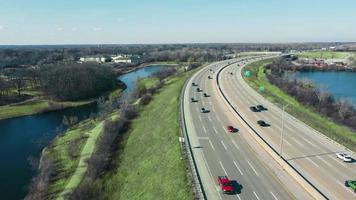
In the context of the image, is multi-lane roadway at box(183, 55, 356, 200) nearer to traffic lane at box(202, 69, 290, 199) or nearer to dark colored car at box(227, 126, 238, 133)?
traffic lane at box(202, 69, 290, 199)

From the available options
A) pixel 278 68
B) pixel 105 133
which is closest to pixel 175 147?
pixel 105 133

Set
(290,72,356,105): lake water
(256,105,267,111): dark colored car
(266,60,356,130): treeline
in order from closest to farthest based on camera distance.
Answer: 1. (256,105,267,111): dark colored car
2. (266,60,356,130): treeline
3. (290,72,356,105): lake water

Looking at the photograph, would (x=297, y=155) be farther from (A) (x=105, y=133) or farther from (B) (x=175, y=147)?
A: (A) (x=105, y=133)

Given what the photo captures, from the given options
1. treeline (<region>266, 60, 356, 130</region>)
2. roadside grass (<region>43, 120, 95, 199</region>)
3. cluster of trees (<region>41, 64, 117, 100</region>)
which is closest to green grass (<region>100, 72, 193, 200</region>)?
roadside grass (<region>43, 120, 95, 199</region>)

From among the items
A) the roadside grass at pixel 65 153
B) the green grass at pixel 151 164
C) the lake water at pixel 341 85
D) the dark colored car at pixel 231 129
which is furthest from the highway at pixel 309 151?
the lake water at pixel 341 85

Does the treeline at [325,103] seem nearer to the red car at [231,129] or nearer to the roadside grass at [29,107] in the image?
the red car at [231,129]

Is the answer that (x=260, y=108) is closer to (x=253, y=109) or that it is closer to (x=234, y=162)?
(x=253, y=109)

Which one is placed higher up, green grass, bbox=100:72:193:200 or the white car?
the white car
